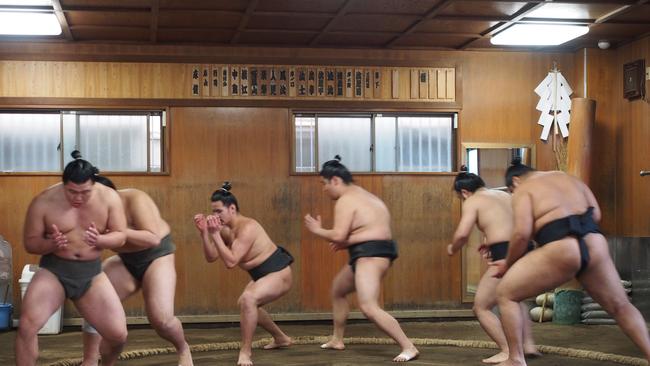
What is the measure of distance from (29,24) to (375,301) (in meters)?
3.26

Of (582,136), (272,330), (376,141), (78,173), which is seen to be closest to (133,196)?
(78,173)

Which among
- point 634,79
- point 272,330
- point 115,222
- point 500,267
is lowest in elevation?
point 272,330

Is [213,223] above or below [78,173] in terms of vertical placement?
below

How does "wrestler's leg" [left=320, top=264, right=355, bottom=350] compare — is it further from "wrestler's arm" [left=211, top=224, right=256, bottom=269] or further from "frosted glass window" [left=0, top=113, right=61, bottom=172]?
"frosted glass window" [left=0, top=113, right=61, bottom=172]

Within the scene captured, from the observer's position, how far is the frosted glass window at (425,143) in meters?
7.64

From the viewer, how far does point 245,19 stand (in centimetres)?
653

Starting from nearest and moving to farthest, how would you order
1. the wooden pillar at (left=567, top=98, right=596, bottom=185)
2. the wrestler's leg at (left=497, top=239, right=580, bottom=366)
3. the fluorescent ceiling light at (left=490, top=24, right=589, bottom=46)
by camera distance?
the wrestler's leg at (left=497, top=239, right=580, bottom=366) < the fluorescent ceiling light at (left=490, top=24, right=589, bottom=46) < the wooden pillar at (left=567, top=98, right=596, bottom=185)

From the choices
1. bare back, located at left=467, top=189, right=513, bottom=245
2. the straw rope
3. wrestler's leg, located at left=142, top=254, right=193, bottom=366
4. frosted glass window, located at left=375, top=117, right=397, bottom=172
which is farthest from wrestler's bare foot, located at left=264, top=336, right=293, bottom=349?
frosted glass window, located at left=375, top=117, right=397, bottom=172

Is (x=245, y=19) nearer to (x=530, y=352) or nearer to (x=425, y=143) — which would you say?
(x=425, y=143)

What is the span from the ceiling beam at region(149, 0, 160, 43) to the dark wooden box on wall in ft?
12.6

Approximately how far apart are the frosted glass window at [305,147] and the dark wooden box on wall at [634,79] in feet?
8.55

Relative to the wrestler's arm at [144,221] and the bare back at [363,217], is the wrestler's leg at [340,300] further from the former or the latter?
the wrestler's arm at [144,221]

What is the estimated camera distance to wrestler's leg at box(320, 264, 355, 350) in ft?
17.8

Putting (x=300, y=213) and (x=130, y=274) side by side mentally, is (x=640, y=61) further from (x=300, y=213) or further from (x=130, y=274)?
(x=130, y=274)
